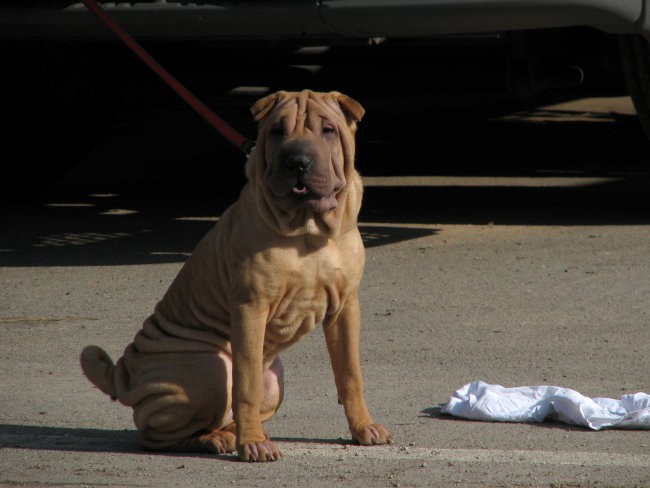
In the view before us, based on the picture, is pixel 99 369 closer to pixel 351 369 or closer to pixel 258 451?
pixel 258 451

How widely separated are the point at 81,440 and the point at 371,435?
106cm

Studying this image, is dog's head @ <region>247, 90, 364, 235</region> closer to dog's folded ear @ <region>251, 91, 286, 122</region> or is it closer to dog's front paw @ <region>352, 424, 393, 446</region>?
dog's folded ear @ <region>251, 91, 286, 122</region>

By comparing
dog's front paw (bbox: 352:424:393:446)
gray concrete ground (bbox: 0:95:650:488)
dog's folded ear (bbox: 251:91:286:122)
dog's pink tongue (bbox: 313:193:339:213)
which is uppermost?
dog's folded ear (bbox: 251:91:286:122)

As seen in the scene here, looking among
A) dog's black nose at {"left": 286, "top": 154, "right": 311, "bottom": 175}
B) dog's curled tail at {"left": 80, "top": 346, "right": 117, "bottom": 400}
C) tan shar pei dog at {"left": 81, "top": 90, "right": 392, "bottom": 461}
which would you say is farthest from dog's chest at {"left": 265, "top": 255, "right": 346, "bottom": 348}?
dog's curled tail at {"left": 80, "top": 346, "right": 117, "bottom": 400}

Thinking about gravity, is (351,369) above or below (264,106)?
below

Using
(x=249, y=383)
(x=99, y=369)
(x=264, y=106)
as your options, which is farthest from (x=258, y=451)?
(x=264, y=106)

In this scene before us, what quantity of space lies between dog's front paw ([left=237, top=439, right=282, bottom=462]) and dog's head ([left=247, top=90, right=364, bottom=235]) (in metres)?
0.71

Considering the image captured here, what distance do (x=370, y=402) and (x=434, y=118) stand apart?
11.2 meters

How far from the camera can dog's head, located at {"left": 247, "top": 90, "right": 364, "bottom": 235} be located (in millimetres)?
3988

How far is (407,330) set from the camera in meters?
6.14

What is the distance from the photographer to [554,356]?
18.6 ft

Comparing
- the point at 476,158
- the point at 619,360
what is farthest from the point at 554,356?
the point at 476,158

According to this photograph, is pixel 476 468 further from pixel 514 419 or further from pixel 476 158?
pixel 476 158

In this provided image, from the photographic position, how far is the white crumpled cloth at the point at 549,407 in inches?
182
